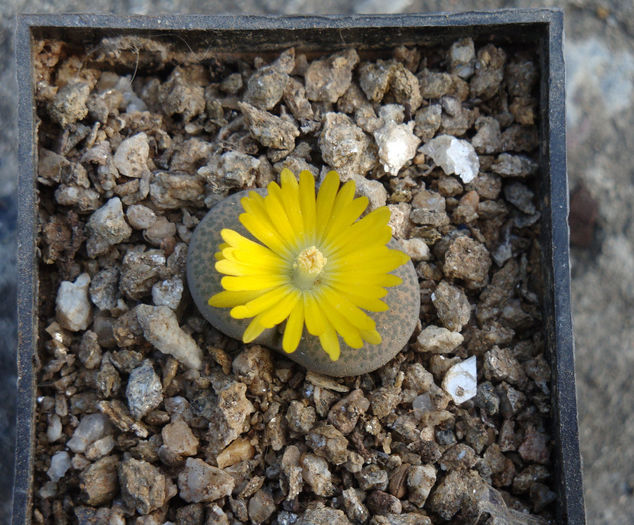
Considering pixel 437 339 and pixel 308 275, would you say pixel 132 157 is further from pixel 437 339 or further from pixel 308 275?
pixel 437 339

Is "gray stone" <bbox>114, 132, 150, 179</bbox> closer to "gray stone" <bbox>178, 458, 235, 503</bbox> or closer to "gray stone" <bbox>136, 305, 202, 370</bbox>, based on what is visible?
"gray stone" <bbox>136, 305, 202, 370</bbox>

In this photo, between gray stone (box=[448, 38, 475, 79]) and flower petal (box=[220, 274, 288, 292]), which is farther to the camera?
gray stone (box=[448, 38, 475, 79])

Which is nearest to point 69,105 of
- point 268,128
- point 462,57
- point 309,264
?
point 268,128

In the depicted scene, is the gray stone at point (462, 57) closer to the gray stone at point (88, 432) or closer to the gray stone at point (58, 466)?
the gray stone at point (88, 432)

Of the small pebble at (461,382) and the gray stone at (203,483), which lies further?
the small pebble at (461,382)

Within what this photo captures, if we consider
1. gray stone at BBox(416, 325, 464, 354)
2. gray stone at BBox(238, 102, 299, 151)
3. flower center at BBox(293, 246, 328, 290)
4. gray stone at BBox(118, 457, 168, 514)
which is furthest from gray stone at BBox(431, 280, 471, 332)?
gray stone at BBox(118, 457, 168, 514)

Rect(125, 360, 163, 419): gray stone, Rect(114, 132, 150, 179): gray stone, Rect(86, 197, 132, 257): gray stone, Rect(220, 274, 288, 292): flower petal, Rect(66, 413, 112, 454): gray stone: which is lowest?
Rect(66, 413, 112, 454): gray stone

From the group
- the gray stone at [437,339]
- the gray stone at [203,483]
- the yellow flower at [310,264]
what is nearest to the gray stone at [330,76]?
the yellow flower at [310,264]

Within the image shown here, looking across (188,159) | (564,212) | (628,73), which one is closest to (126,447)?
(188,159)
